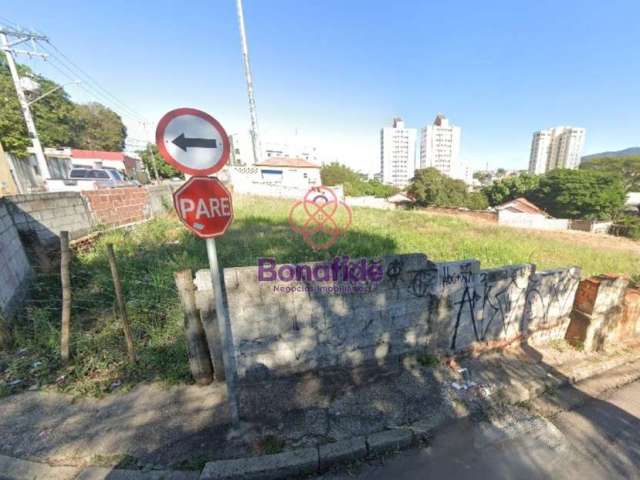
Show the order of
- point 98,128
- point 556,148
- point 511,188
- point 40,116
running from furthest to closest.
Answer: point 556,148 → point 98,128 → point 511,188 → point 40,116

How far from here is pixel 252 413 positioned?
2.18 m

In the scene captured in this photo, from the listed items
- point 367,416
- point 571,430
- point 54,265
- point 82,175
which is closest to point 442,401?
point 367,416

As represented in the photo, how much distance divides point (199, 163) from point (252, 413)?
2121 mm

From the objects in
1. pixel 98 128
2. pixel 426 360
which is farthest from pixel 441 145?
pixel 426 360

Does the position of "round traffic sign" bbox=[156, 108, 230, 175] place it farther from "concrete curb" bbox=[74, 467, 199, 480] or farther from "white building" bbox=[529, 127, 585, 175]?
"white building" bbox=[529, 127, 585, 175]

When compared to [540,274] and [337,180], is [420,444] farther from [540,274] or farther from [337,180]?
[337,180]

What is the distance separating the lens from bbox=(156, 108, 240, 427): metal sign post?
1534mm

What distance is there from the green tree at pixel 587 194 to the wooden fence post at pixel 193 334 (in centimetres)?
3807

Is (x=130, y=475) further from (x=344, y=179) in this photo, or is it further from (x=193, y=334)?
(x=344, y=179)

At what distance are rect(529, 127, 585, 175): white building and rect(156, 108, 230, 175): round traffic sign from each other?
85904 millimetres

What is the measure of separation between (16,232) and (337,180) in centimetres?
3838

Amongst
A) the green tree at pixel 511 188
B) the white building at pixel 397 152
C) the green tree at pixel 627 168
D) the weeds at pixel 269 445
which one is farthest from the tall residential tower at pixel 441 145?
the weeds at pixel 269 445

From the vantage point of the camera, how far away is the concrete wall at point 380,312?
2152 mm

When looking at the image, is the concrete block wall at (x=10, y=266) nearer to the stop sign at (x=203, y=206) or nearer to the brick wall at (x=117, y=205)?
the brick wall at (x=117, y=205)
